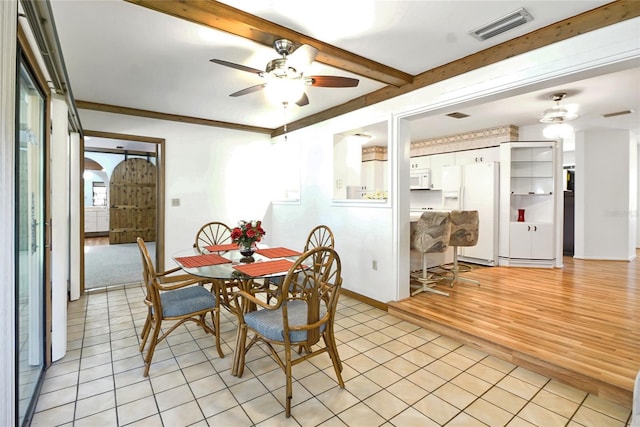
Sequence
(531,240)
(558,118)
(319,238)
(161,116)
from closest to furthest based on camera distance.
Answer: (319,238) → (558,118) → (161,116) → (531,240)

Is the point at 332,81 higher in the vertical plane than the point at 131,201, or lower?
higher

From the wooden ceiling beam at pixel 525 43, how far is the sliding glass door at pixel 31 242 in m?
3.05

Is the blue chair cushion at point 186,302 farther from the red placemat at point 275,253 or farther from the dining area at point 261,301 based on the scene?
the red placemat at point 275,253

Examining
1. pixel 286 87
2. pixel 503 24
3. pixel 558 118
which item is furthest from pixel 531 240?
pixel 286 87

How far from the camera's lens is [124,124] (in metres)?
4.34

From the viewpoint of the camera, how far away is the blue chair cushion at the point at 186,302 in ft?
7.73

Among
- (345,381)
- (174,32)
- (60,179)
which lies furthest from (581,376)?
(60,179)

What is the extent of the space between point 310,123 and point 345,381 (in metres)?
3.61

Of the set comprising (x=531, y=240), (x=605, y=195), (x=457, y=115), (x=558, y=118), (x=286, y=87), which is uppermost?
(x=457, y=115)

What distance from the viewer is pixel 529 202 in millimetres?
5656

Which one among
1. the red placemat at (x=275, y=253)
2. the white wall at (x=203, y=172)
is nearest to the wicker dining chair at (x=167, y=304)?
the red placemat at (x=275, y=253)

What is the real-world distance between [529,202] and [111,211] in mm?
9574

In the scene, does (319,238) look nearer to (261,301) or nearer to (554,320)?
(261,301)

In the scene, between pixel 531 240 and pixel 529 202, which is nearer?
pixel 531 240
